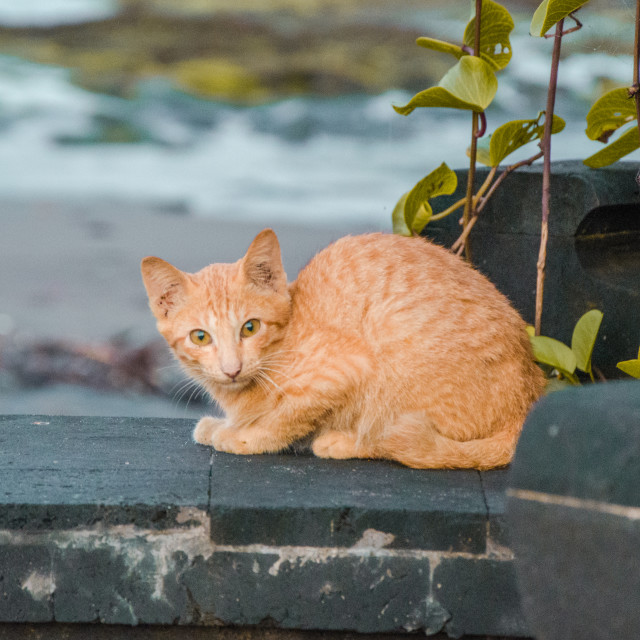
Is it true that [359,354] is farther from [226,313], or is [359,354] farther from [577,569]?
[577,569]

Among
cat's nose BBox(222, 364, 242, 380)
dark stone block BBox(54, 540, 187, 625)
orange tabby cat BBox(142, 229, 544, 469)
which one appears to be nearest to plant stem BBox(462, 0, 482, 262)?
orange tabby cat BBox(142, 229, 544, 469)

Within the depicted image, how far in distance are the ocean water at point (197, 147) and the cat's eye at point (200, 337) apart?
5.52 feet

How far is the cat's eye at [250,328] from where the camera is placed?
1.71m

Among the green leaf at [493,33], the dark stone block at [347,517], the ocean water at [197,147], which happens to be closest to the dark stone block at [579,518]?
the dark stone block at [347,517]

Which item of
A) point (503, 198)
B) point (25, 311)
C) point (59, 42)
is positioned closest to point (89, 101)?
point (59, 42)

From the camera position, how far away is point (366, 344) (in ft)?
5.62

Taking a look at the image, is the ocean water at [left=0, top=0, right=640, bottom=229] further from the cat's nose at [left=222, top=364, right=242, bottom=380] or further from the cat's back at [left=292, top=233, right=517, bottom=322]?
the cat's nose at [left=222, top=364, right=242, bottom=380]

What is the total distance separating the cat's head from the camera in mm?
1683

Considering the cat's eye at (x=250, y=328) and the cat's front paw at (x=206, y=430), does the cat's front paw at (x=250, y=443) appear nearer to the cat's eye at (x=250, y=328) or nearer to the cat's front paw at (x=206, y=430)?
the cat's front paw at (x=206, y=430)

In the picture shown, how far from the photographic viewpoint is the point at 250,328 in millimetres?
1727

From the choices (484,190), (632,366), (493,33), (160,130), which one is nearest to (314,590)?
(632,366)

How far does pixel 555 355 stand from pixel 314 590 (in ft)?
2.71

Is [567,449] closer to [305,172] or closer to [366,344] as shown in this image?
[366,344]

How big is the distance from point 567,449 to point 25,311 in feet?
10.6
